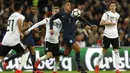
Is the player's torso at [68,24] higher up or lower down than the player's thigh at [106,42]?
higher up

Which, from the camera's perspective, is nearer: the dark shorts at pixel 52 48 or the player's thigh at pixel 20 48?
the player's thigh at pixel 20 48

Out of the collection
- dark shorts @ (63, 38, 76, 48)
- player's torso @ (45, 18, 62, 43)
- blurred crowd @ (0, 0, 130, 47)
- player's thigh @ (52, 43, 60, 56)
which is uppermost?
blurred crowd @ (0, 0, 130, 47)

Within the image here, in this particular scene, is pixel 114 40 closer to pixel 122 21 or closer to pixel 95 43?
pixel 95 43

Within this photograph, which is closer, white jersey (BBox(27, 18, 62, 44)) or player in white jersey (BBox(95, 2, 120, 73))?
white jersey (BBox(27, 18, 62, 44))

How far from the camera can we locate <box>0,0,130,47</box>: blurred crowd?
963 inches

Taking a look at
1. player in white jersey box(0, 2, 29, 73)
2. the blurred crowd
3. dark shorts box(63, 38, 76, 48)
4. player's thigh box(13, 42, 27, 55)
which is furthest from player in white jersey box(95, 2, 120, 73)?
the blurred crowd

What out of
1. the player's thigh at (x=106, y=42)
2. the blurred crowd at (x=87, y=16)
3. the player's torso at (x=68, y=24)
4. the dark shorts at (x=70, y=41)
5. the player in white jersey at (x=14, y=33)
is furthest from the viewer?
the blurred crowd at (x=87, y=16)

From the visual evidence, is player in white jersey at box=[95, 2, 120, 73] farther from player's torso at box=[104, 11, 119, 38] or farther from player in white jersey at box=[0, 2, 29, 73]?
player in white jersey at box=[0, 2, 29, 73]

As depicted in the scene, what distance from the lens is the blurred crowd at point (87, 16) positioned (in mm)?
24453

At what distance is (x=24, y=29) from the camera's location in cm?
1741

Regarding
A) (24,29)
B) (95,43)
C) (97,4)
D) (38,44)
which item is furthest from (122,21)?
(24,29)

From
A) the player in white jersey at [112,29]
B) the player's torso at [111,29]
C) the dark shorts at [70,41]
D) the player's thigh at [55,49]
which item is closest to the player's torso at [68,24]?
the dark shorts at [70,41]

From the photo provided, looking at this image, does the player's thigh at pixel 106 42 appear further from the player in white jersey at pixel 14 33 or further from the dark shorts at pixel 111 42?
the player in white jersey at pixel 14 33

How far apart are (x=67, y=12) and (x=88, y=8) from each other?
34.0ft
